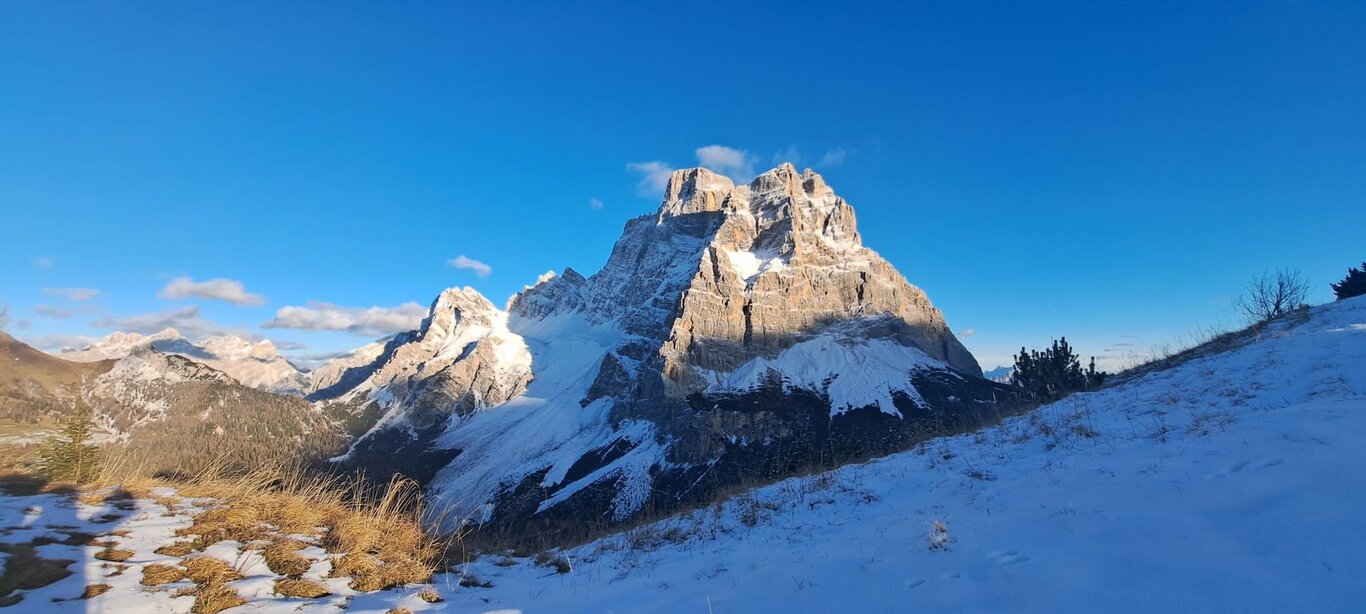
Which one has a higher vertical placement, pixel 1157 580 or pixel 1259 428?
pixel 1259 428

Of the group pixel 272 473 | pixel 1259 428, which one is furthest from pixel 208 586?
pixel 1259 428

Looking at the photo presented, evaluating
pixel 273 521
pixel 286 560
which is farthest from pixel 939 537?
pixel 273 521

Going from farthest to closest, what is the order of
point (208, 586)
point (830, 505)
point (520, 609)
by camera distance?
point (830, 505) < point (520, 609) < point (208, 586)

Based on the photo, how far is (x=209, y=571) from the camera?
18.9 ft

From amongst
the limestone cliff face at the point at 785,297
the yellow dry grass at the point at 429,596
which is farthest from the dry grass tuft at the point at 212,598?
the limestone cliff face at the point at 785,297

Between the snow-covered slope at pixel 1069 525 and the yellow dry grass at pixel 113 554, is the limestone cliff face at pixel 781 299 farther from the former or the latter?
the yellow dry grass at pixel 113 554

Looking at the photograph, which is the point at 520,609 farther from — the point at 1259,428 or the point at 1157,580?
the point at 1259,428

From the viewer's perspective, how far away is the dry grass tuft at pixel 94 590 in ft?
16.4

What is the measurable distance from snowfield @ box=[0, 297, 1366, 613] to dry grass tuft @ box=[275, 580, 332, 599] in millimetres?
134

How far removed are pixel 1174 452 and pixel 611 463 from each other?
11577 cm

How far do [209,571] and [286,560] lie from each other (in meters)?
0.79

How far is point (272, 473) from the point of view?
9.77 meters

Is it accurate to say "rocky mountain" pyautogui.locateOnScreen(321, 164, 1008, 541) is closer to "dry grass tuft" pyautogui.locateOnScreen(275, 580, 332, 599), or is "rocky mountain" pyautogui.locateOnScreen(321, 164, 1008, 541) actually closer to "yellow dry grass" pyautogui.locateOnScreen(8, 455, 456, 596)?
"yellow dry grass" pyautogui.locateOnScreen(8, 455, 456, 596)

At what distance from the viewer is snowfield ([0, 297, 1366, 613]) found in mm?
3799
